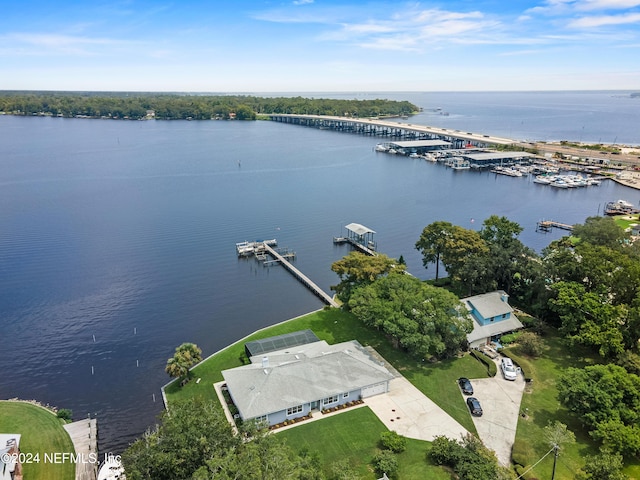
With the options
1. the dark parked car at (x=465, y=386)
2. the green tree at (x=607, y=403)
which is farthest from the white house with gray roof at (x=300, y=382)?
the green tree at (x=607, y=403)

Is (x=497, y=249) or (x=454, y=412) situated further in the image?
(x=497, y=249)

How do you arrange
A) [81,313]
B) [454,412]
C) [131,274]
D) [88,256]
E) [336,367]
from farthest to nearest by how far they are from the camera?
[88,256] < [131,274] < [81,313] < [336,367] < [454,412]

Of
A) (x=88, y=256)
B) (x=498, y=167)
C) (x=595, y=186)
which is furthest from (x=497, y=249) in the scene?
(x=498, y=167)

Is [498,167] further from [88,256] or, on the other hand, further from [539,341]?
[88,256]

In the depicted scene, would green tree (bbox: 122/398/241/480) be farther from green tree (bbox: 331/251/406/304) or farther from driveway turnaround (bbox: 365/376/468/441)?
green tree (bbox: 331/251/406/304)

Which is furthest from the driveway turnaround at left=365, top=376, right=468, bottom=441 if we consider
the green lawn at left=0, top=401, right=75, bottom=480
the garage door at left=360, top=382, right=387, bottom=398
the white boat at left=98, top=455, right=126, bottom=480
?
the green lawn at left=0, top=401, right=75, bottom=480

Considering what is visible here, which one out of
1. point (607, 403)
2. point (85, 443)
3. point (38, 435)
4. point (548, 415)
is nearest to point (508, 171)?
point (548, 415)

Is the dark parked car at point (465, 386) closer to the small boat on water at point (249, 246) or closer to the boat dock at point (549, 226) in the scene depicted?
the small boat on water at point (249, 246)
